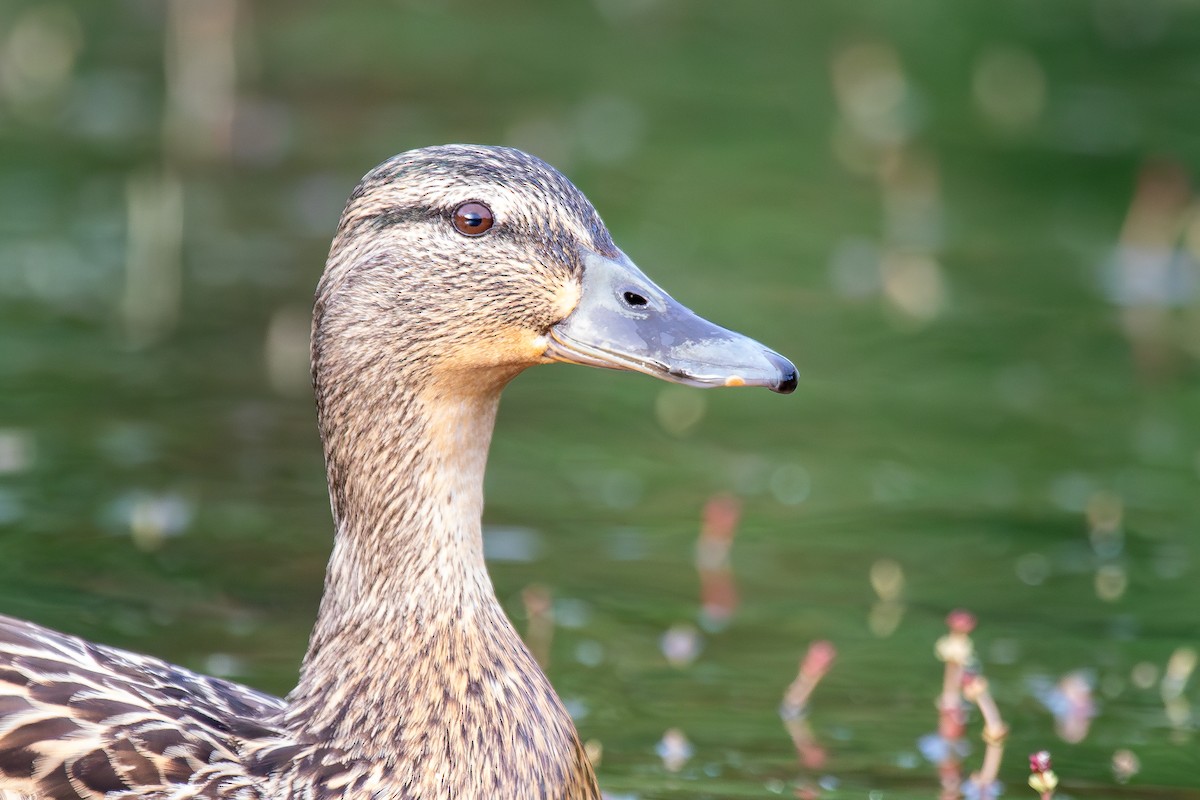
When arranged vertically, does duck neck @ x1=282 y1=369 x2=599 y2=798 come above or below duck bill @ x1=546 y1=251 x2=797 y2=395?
below

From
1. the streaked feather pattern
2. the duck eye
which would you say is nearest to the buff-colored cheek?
the duck eye

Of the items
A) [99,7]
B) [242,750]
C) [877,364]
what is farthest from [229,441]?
[99,7]

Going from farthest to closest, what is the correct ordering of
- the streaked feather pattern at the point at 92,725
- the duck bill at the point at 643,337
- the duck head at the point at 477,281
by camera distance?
the duck head at the point at 477,281, the duck bill at the point at 643,337, the streaked feather pattern at the point at 92,725

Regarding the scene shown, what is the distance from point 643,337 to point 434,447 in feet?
1.84

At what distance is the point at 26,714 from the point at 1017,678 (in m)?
3.29

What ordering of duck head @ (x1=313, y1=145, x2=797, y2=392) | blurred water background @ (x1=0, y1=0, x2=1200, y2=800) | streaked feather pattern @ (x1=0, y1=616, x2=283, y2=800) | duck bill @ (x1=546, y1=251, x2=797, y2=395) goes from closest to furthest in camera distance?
1. streaked feather pattern @ (x1=0, y1=616, x2=283, y2=800)
2. duck bill @ (x1=546, y1=251, x2=797, y2=395)
3. duck head @ (x1=313, y1=145, x2=797, y2=392)
4. blurred water background @ (x1=0, y1=0, x2=1200, y2=800)

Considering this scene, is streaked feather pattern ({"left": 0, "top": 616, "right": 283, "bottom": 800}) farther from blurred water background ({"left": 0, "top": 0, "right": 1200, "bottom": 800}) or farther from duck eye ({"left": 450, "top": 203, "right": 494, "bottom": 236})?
blurred water background ({"left": 0, "top": 0, "right": 1200, "bottom": 800})

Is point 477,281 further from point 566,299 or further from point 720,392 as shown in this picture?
point 720,392

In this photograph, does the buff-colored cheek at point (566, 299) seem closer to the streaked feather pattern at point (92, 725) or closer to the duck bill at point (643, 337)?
the duck bill at point (643, 337)

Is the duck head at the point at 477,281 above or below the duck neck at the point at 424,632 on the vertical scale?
above

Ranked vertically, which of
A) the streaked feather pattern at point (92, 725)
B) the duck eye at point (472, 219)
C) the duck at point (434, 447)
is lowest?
the streaked feather pattern at point (92, 725)

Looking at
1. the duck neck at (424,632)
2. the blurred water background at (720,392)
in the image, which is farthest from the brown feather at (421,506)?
the blurred water background at (720,392)

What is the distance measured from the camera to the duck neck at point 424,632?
494 cm

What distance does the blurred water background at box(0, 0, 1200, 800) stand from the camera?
6648 mm
